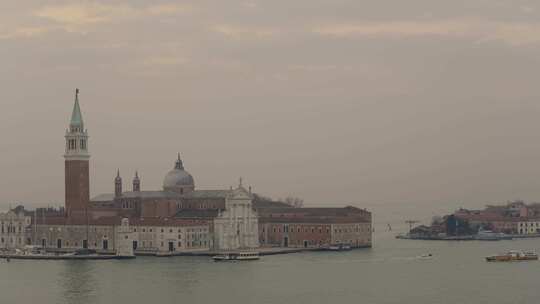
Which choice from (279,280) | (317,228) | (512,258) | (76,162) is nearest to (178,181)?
(76,162)

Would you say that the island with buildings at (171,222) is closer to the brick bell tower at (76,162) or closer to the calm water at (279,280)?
the brick bell tower at (76,162)

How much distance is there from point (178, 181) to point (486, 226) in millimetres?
20306

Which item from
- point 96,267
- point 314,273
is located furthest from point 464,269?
point 96,267

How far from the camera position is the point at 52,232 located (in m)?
43.7

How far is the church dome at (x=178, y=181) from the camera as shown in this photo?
4684 centimetres

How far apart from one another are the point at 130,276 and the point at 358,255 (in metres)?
10.7

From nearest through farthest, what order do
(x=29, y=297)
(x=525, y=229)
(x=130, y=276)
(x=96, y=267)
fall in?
(x=29, y=297) < (x=130, y=276) < (x=96, y=267) < (x=525, y=229)

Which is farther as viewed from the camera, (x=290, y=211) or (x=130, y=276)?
(x=290, y=211)

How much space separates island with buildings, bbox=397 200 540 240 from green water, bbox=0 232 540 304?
1824 centimetres

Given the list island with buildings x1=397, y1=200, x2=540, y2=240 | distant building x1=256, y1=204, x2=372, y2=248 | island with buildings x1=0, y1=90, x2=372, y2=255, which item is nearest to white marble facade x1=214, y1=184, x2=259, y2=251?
island with buildings x1=0, y1=90, x2=372, y2=255

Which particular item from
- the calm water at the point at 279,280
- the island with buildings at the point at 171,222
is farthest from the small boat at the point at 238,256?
the island with buildings at the point at 171,222

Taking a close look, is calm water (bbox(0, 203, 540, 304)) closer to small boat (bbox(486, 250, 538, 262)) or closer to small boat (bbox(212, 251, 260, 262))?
small boat (bbox(212, 251, 260, 262))

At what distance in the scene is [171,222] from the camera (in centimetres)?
4097

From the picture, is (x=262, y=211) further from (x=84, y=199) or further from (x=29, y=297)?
(x=29, y=297)
